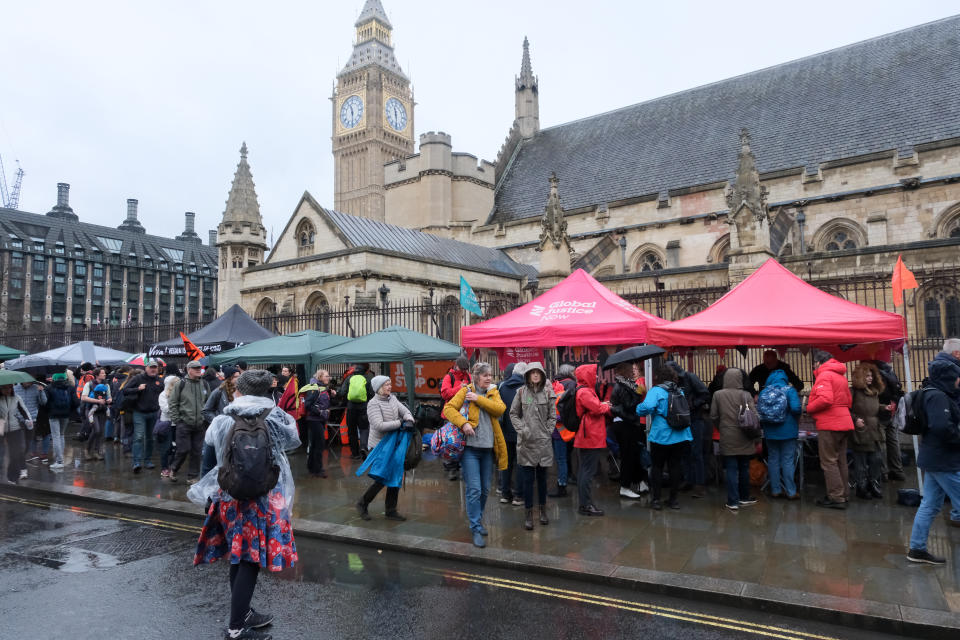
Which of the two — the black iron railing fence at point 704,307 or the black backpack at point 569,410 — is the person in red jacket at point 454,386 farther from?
the black iron railing fence at point 704,307

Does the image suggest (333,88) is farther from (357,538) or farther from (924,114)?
(357,538)

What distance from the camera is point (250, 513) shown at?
3.94 m

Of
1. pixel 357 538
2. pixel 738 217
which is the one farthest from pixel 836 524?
pixel 738 217

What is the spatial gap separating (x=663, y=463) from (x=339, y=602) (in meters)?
4.10

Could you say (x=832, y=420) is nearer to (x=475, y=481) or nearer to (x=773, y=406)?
(x=773, y=406)

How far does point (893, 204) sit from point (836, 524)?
1985 centimetres

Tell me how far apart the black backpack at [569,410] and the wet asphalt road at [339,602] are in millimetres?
2266

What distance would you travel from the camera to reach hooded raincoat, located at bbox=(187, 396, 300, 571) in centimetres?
389

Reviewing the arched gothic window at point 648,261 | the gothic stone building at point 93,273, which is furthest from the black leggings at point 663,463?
the gothic stone building at point 93,273

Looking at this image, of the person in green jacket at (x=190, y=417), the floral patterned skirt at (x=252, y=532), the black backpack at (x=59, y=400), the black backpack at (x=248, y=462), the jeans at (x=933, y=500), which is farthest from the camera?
the black backpack at (x=59, y=400)

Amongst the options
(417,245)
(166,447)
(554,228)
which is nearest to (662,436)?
(166,447)

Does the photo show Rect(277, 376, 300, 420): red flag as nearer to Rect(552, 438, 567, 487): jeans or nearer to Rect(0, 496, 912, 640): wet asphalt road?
Rect(0, 496, 912, 640): wet asphalt road

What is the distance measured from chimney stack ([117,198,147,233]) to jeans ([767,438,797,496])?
10295cm

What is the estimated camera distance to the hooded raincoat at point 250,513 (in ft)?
12.8
